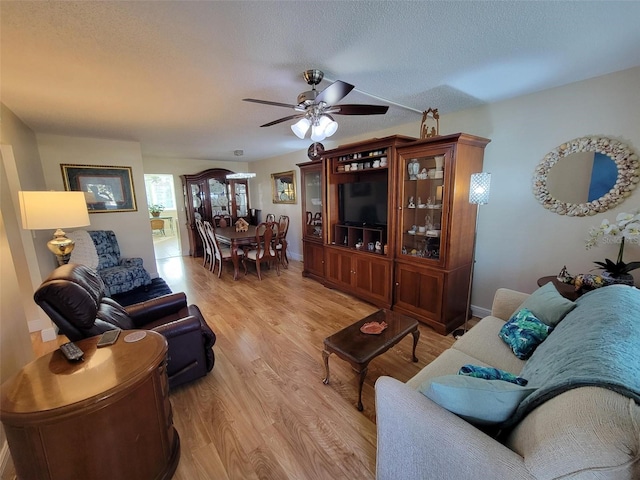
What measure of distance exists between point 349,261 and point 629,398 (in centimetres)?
308

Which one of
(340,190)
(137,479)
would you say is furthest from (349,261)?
(137,479)

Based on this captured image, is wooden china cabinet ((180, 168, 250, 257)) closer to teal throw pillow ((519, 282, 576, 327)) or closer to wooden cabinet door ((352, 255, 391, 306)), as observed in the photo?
wooden cabinet door ((352, 255, 391, 306))

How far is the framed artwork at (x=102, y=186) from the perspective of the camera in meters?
3.98

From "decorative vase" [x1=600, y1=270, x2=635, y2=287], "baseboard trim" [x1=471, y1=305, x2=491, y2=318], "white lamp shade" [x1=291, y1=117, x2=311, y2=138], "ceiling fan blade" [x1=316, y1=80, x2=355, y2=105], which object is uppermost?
"ceiling fan blade" [x1=316, y1=80, x2=355, y2=105]

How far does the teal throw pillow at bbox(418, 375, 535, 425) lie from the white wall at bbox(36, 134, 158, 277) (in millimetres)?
5104

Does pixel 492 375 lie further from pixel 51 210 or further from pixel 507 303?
pixel 51 210

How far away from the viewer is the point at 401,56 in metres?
1.84

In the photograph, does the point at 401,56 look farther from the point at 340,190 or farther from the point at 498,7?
the point at 340,190

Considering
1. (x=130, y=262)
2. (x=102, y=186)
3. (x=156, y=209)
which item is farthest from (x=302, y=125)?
(x=156, y=209)

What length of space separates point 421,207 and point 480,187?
2.45 feet

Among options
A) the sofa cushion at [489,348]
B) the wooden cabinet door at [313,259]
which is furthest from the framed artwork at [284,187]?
the sofa cushion at [489,348]

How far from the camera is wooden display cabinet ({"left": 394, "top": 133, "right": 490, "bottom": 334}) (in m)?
2.64

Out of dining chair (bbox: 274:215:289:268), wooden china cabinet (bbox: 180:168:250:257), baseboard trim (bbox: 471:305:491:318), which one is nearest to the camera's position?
baseboard trim (bbox: 471:305:491:318)

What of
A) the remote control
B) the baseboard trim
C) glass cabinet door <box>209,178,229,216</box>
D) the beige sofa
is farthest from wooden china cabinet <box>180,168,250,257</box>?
the beige sofa
